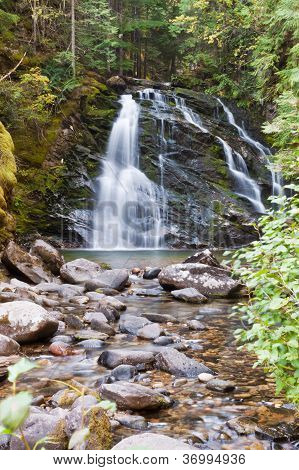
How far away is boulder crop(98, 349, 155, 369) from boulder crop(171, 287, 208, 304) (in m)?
3.38

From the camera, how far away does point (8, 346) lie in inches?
195

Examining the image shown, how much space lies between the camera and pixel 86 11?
20125 mm

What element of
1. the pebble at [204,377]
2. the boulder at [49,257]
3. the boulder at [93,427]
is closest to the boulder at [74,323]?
the pebble at [204,377]

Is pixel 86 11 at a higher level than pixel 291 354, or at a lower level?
higher

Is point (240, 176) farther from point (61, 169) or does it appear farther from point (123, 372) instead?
point (123, 372)

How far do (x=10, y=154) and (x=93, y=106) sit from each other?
9.08m

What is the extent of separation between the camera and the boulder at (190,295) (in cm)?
809

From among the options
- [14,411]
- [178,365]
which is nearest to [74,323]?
[178,365]

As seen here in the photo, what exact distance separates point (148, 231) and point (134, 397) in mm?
13428

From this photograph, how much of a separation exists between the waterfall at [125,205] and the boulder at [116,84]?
203 inches

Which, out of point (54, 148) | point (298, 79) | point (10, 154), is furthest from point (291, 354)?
point (54, 148)

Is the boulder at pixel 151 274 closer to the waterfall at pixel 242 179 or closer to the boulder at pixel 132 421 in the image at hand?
the boulder at pixel 132 421

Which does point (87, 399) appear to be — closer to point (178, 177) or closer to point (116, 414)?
point (116, 414)
